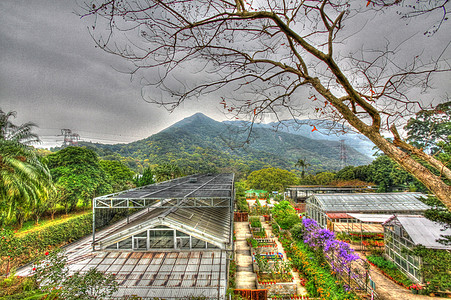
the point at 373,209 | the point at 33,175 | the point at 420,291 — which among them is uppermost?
the point at 33,175

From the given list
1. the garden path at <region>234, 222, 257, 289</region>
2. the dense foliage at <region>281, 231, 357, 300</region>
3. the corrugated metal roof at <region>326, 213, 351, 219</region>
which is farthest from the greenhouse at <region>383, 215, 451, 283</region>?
the garden path at <region>234, 222, 257, 289</region>

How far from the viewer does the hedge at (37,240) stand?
26.0 ft


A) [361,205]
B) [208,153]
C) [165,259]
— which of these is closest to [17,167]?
[165,259]

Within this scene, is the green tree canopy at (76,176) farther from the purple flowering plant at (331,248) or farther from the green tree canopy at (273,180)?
the green tree canopy at (273,180)

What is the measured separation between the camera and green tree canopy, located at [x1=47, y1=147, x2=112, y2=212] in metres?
17.1

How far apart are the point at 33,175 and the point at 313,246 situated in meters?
14.1

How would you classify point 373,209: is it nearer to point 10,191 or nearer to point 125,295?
point 125,295

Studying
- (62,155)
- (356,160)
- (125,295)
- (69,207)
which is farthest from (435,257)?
(356,160)

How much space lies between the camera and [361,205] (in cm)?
1582

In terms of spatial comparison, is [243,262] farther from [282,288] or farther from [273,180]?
[273,180]

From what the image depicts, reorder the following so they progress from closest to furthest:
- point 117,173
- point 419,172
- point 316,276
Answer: point 419,172 < point 316,276 < point 117,173

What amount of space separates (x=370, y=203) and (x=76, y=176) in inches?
991

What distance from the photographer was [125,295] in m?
5.29

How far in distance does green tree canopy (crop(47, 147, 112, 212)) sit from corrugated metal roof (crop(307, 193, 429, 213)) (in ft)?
66.3
